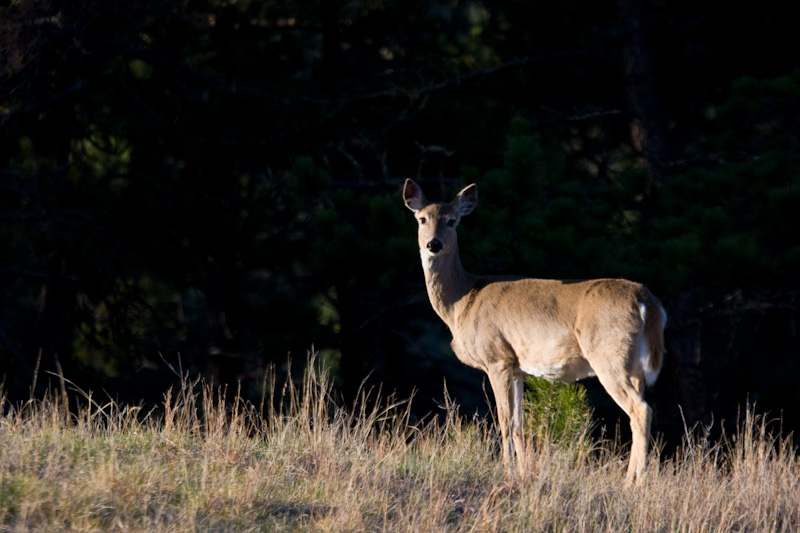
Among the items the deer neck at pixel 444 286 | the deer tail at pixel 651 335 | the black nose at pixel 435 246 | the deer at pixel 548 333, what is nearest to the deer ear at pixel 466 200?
the deer at pixel 548 333

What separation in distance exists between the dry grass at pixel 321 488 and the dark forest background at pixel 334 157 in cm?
445

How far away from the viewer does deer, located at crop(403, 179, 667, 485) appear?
6.46 metres

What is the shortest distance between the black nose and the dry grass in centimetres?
153

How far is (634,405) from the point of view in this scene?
6.46 m

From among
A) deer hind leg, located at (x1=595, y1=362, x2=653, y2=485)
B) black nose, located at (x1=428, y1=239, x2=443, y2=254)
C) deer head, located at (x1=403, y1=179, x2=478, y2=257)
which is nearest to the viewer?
deer hind leg, located at (x1=595, y1=362, x2=653, y2=485)

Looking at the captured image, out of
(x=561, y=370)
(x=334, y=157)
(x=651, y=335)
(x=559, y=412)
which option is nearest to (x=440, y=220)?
(x=561, y=370)

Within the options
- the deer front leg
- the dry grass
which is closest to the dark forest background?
the deer front leg

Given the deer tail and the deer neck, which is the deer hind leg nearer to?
the deer tail

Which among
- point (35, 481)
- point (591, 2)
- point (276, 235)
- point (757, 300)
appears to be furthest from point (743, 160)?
point (35, 481)

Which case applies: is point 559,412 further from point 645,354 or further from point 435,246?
point 435,246

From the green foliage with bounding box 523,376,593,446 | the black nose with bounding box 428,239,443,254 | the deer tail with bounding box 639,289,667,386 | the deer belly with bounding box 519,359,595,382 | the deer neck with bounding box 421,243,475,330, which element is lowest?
the green foliage with bounding box 523,376,593,446

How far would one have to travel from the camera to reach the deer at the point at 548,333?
6.46 m

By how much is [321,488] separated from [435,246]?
→ 103 inches

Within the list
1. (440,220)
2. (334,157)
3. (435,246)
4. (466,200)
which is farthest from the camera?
(334,157)
